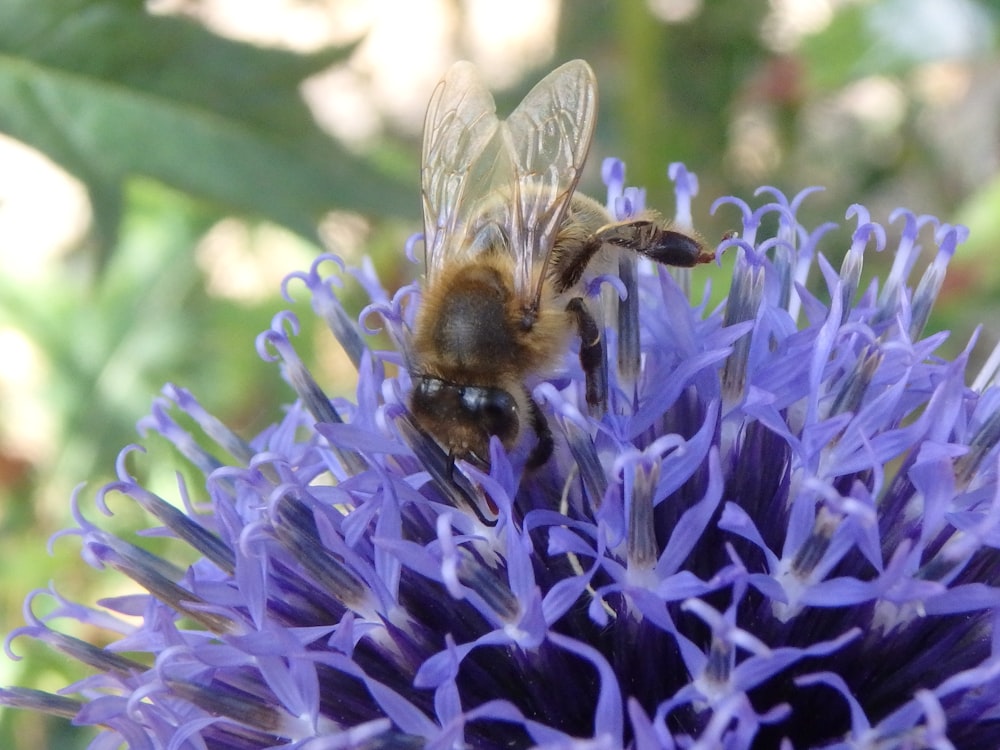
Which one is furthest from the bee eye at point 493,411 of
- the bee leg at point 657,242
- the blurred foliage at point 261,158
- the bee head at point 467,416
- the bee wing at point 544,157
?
the blurred foliage at point 261,158

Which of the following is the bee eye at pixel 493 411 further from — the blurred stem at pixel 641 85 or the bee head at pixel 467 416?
the blurred stem at pixel 641 85

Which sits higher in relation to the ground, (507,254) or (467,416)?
(507,254)

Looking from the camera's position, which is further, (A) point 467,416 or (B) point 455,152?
(B) point 455,152

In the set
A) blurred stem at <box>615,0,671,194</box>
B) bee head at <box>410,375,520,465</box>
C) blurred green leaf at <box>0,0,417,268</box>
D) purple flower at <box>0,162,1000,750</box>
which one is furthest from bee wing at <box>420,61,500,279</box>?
blurred stem at <box>615,0,671,194</box>

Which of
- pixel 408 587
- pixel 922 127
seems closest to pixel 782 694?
pixel 408 587

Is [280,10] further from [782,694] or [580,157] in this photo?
[782,694]

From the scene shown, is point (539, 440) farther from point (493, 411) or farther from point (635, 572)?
point (635, 572)

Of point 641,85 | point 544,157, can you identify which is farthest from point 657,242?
point 641,85

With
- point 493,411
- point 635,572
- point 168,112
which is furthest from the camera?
point 168,112
